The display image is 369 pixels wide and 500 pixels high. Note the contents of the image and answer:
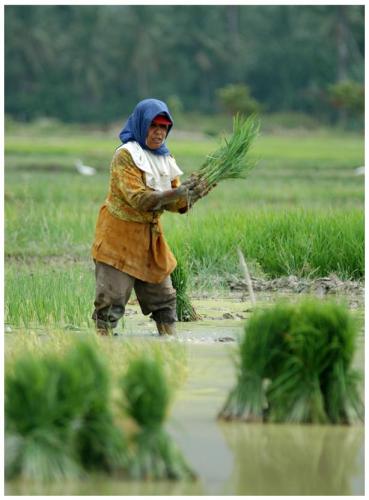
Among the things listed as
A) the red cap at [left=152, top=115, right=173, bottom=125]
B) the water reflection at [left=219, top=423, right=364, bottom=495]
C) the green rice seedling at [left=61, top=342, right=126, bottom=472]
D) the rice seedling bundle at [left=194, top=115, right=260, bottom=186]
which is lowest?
the water reflection at [left=219, top=423, right=364, bottom=495]

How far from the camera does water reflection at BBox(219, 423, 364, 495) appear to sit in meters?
4.66

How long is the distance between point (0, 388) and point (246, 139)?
2987 mm

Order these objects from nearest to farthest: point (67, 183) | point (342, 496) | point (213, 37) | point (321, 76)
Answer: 1. point (342, 496)
2. point (67, 183)
3. point (321, 76)
4. point (213, 37)

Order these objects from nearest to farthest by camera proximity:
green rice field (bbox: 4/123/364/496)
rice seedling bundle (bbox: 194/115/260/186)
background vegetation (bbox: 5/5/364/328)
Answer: green rice field (bbox: 4/123/364/496)
rice seedling bundle (bbox: 194/115/260/186)
background vegetation (bbox: 5/5/364/328)

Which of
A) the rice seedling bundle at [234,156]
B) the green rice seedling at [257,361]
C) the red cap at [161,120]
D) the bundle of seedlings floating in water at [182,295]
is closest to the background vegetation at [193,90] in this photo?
the bundle of seedlings floating in water at [182,295]

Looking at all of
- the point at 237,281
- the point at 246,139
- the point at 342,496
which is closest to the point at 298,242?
the point at 237,281

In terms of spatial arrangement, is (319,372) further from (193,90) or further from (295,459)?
(193,90)

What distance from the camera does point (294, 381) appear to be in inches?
214

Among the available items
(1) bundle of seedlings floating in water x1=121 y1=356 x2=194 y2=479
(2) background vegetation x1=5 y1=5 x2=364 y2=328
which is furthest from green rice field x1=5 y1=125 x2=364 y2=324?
(1) bundle of seedlings floating in water x1=121 y1=356 x2=194 y2=479

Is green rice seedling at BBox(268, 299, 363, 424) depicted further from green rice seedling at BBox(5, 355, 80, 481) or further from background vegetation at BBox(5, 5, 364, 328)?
background vegetation at BBox(5, 5, 364, 328)

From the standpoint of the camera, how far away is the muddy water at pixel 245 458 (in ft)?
15.1

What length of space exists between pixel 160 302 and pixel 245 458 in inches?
115

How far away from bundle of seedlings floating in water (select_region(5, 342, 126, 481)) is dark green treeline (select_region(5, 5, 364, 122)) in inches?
2576

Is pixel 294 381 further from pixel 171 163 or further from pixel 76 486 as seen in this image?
pixel 171 163
